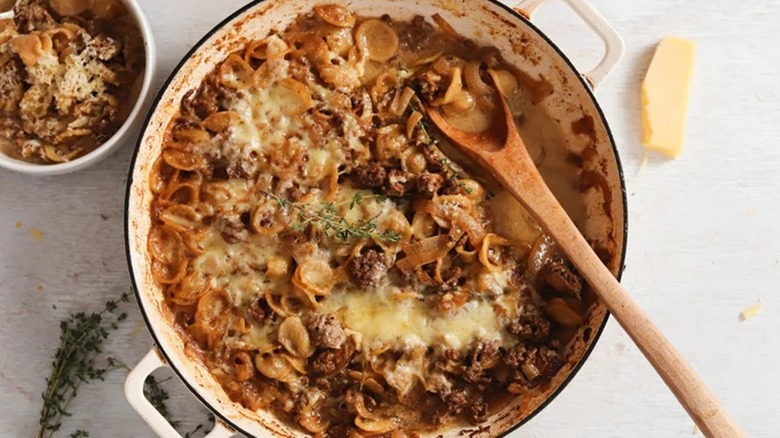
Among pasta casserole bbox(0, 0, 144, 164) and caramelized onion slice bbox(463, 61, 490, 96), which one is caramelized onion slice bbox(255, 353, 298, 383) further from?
caramelized onion slice bbox(463, 61, 490, 96)

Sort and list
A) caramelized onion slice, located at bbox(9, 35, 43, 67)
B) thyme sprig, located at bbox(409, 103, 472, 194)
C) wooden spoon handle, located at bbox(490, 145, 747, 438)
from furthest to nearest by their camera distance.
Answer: thyme sprig, located at bbox(409, 103, 472, 194) < caramelized onion slice, located at bbox(9, 35, 43, 67) < wooden spoon handle, located at bbox(490, 145, 747, 438)

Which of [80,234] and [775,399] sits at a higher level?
[80,234]

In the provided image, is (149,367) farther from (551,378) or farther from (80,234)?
(551,378)

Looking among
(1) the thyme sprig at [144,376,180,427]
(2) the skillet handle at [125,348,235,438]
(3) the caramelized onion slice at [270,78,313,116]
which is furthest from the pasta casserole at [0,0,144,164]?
(1) the thyme sprig at [144,376,180,427]

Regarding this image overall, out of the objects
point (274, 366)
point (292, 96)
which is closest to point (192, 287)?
point (274, 366)

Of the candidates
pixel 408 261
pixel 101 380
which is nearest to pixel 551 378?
pixel 408 261

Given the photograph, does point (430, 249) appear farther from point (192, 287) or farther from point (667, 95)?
point (667, 95)

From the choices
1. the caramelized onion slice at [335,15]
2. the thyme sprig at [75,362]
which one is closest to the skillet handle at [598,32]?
the caramelized onion slice at [335,15]
